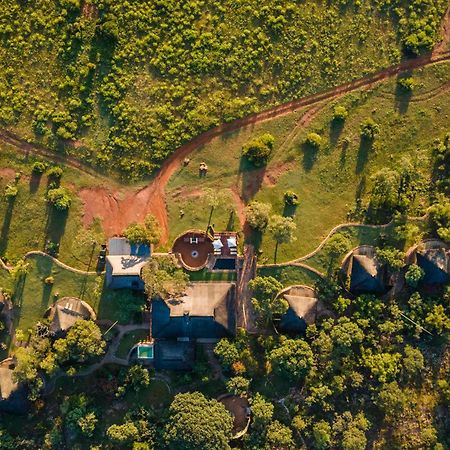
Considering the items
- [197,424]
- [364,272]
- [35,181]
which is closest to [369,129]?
[364,272]

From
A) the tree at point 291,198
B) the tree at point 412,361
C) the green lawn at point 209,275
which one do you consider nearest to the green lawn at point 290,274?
the green lawn at point 209,275

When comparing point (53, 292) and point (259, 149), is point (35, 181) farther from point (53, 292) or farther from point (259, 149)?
point (259, 149)

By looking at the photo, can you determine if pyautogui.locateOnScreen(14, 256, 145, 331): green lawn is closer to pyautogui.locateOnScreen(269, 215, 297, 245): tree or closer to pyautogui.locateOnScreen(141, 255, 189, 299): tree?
pyautogui.locateOnScreen(141, 255, 189, 299): tree

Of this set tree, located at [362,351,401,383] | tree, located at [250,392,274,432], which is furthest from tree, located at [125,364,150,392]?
tree, located at [362,351,401,383]

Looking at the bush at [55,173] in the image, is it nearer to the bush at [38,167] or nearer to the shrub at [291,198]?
the bush at [38,167]

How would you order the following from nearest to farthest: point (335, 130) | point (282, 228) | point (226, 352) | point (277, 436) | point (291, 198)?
1. point (277, 436)
2. point (226, 352)
3. point (282, 228)
4. point (291, 198)
5. point (335, 130)
